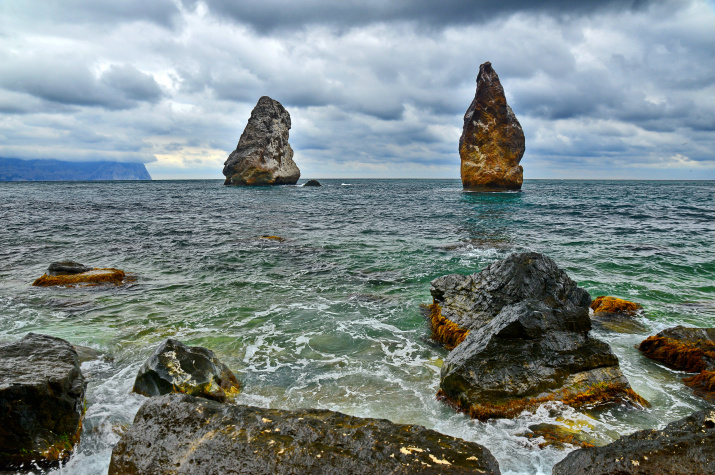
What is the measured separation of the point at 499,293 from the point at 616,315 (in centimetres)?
320

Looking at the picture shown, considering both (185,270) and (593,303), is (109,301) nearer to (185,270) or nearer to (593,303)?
(185,270)

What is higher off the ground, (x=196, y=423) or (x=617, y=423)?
(x=196, y=423)

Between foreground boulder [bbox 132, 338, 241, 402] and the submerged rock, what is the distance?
7.27 m

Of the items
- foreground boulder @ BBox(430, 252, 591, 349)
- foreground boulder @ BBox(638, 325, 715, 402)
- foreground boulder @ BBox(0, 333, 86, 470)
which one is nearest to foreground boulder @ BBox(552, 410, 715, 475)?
foreground boulder @ BBox(638, 325, 715, 402)

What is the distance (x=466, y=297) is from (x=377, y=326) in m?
1.89

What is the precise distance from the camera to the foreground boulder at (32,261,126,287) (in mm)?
10344

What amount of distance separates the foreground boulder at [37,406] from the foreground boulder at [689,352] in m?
7.61

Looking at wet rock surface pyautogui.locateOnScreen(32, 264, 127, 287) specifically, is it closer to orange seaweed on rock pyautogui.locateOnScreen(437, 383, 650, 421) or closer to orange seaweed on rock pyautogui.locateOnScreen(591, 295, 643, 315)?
orange seaweed on rock pyautogui.locateOnScreen(437, 383, 650, 421)

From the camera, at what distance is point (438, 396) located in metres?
5.03

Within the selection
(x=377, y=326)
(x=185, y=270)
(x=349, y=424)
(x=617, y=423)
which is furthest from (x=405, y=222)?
(x=349, y=424)

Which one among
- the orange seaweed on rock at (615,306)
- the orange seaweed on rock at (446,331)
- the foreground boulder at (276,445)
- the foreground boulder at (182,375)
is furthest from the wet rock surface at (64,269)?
the orange seaweed on rock at (615,306)

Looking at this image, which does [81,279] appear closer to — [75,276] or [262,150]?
[75,276]

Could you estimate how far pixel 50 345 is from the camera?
4.56m

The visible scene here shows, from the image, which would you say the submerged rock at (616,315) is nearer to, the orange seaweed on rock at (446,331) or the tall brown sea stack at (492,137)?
the orange seaweed on rock at (446,331)
